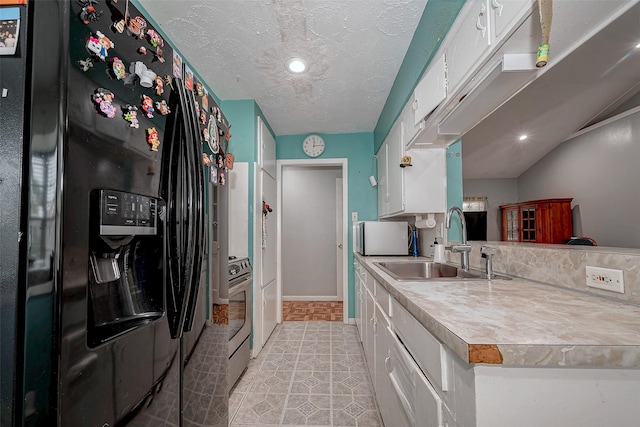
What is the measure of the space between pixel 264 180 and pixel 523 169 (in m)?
2.34

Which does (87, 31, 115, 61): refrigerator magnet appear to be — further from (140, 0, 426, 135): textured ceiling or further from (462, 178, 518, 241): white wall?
(462, 178, 518, 241): white wall

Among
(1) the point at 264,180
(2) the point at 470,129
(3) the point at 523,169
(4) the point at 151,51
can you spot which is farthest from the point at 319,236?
(4) the point at 151,51

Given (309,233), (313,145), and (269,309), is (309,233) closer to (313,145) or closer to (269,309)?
(313,145)

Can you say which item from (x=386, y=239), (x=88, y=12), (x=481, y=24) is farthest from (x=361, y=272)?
(x=88, y=12)

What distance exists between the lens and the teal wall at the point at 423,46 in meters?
1.34

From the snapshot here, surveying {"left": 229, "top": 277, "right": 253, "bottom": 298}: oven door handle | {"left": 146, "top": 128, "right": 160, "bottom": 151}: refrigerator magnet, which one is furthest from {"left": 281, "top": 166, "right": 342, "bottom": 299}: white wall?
{"left": 146, "top": 128, "right": 160, "bottom": 151}: refrigerator magnet

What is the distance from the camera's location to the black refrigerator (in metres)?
0.50

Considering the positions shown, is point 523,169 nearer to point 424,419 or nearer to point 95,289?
point 424,419

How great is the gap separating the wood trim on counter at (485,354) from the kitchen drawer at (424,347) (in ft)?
0.45

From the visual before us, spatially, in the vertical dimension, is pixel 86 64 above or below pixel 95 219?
above

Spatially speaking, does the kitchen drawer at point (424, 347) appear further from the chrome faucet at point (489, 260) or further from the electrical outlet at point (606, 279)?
the electrical outlet at point (606, 279)

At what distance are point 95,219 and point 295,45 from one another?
179 cm

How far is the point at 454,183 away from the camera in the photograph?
196 cm

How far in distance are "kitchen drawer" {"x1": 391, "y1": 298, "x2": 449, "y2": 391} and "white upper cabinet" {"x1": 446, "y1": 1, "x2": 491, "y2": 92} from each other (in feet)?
3.19
